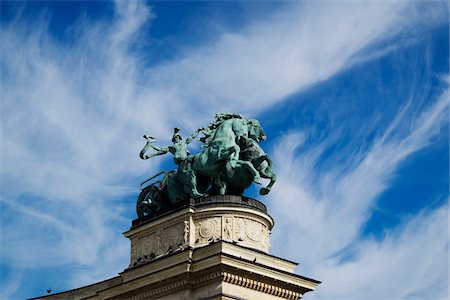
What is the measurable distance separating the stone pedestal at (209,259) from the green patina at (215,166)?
952mm

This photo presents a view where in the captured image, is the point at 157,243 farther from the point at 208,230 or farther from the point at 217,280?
the point at 217,280

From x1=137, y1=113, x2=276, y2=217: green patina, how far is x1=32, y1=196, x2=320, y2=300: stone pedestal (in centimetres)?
95

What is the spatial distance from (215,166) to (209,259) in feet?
13.8

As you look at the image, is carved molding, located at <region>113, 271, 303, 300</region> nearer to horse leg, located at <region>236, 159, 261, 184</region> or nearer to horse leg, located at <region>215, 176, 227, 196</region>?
horse leg, located at <region>215, 176, 227, 196</region>

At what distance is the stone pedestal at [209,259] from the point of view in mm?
29594

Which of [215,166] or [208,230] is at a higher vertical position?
[215,166]

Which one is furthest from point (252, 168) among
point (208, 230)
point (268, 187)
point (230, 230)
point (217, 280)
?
point (217, 280)

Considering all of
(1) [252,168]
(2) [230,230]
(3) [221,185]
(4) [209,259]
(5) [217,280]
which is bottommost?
(5) [217,280]

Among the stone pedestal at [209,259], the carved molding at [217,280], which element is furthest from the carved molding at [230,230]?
the carved molding at [217,280]

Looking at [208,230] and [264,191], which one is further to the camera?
[264,191]

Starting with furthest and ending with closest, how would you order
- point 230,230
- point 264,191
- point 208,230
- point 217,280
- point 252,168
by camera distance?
point 264,191 → point 252,168 → point 208,230 → point 230,230 → point 217,280

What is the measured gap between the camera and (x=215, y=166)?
106 ft

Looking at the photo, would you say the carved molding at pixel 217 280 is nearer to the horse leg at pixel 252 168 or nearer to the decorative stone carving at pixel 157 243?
the decorative stone carving at pixel 157 243

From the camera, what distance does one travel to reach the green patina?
105ft
